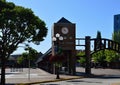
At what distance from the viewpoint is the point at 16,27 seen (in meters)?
34.9

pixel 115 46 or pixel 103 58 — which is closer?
pixel 115 46

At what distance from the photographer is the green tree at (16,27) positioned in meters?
34.2

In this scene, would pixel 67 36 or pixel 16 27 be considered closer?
pixel 16 27

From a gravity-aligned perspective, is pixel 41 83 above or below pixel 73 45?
below

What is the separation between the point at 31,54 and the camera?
42781mm

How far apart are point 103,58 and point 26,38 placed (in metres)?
86.1

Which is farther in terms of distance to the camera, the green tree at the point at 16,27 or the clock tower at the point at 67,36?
the clock tower at the point at 67,36

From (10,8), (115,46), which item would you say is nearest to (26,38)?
(10,8)

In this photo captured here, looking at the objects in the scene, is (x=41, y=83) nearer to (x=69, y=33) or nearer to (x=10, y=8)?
(x=10, y=8)

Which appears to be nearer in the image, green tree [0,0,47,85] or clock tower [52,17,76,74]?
green tree [0,0,47,85]

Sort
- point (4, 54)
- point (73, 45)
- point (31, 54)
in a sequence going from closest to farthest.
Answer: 1. point (4, 54)
2. point (31, 54)
3. point (73, 45)

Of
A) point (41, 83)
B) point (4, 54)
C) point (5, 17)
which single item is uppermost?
point (5, 17)

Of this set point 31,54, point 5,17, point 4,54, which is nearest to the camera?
point 5,17

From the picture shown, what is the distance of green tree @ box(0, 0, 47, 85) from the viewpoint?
112 feet
